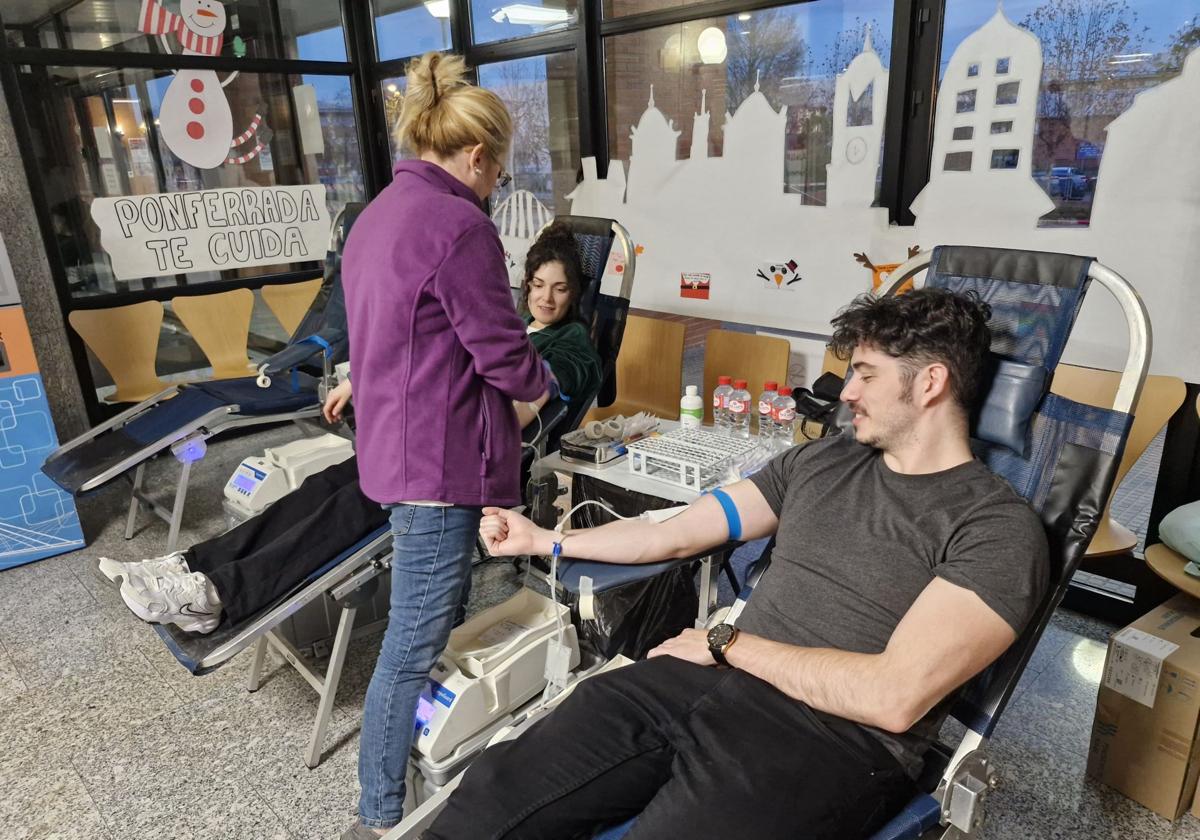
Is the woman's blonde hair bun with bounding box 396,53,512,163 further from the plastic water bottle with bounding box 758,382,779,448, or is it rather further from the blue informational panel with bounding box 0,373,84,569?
the blue informational panel with bounding box 0,373,84,569

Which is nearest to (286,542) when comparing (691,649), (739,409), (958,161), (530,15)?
(691,649)

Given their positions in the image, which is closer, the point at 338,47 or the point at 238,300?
the point at 238,300

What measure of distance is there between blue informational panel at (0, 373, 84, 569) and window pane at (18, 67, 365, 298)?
3.42 feet

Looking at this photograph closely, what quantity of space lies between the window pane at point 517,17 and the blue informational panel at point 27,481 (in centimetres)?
258

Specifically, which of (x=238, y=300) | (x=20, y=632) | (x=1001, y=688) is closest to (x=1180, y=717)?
(x=1001, y=688)

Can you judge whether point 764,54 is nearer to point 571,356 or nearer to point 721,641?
point 571,356

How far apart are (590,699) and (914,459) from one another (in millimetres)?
708

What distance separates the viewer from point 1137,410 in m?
2.09

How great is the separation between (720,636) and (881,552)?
1.03ft

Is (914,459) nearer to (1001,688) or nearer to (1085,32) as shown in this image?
(1001,688)

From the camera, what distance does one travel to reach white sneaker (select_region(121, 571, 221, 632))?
1.79 meters

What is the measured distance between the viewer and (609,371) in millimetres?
2648

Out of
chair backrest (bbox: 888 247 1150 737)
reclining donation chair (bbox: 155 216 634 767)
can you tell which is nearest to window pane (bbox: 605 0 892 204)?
reclining donation chair (bbox: 155 216 634 767)

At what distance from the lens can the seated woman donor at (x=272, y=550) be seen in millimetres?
1818
